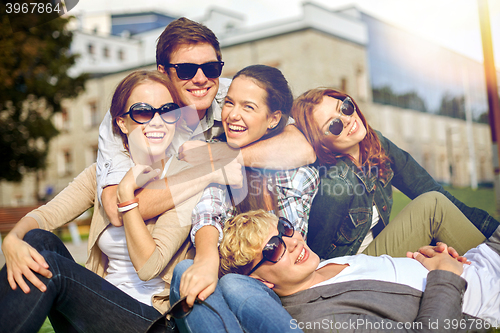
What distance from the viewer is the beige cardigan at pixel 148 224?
6.48ft

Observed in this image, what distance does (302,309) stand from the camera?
1.91 metres

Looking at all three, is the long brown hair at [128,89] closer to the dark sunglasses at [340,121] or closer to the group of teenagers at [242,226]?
the group of teenagers at [242,226]

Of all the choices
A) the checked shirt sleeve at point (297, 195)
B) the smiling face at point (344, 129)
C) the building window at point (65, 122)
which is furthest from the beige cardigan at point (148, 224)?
the building window at point (65, 122)

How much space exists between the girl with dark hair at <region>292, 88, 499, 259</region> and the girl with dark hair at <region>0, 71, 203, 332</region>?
71 cm

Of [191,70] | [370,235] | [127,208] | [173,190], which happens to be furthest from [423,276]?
[191,70]

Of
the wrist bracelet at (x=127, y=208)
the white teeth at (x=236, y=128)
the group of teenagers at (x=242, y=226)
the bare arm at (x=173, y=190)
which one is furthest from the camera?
the white teeth at (x=236, y=128)

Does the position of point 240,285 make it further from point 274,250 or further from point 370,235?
point 370,235

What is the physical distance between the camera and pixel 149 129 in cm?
215

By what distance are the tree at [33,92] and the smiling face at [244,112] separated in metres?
9.01

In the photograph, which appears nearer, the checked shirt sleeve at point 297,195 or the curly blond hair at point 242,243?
the curly blond hair at point 242,243

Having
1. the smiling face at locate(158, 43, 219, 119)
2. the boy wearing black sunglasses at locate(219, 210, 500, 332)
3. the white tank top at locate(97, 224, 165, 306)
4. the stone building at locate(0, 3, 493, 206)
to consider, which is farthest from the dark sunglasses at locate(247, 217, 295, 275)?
the stone building at locate(0, 3, 493, 206)

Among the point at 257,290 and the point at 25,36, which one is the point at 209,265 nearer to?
the point at 257,290

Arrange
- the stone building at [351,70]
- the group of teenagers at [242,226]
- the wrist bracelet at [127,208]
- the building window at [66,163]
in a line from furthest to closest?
the building window at [66,163] < the stone building at [351,70] < the wrist bracelet at [127,208] < the group of teenagers at [242,226]

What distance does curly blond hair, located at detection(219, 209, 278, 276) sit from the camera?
76.9 inches
